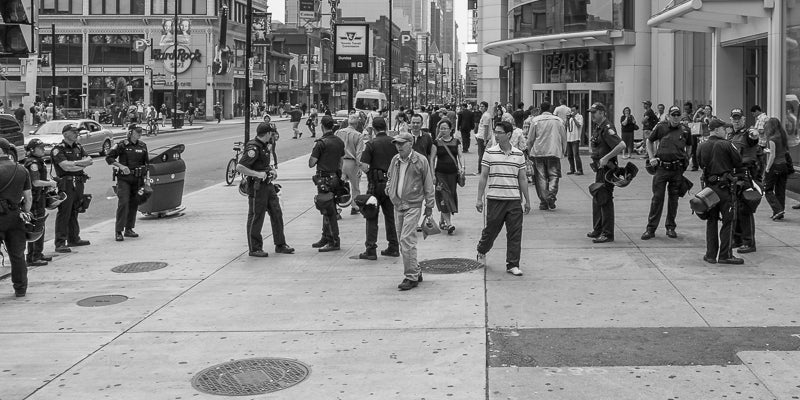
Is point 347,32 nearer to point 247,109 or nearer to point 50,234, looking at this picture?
point 247,109

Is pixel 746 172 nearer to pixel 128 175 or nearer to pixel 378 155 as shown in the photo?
pixel 378 155

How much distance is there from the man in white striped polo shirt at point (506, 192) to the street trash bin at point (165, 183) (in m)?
7.16

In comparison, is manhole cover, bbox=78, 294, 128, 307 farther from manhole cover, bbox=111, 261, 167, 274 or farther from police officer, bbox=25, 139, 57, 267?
police officer, bbox=25, 139, 57, 267

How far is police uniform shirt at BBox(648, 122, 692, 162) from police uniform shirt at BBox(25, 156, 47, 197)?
8.05 m

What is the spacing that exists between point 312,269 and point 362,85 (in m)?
115

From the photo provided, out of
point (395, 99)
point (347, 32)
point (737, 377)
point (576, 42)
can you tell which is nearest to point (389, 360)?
point (737, 377)

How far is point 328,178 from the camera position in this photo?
12.0 m

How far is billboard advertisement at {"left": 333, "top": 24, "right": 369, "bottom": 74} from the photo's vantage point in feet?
118

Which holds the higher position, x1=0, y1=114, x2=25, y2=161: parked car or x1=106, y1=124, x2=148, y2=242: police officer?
x1=0, y1=114, x2=25, y2=161: parked car

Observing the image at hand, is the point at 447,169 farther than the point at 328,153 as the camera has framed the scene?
Yes

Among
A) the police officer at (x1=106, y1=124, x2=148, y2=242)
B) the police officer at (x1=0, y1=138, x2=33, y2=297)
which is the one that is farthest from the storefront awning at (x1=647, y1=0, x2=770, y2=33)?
the police officer at (x1=0, y1=138, x2=33, y2=297)

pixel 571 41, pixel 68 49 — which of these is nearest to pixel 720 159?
pixel 571 41

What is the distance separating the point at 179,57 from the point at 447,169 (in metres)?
64.4

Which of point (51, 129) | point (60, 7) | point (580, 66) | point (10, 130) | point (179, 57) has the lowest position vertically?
point (10, 130)
